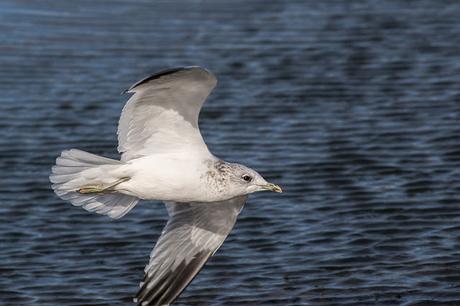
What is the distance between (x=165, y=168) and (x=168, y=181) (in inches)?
4.3

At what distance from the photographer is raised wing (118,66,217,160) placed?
8188 millimetres

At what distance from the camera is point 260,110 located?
13641 mm

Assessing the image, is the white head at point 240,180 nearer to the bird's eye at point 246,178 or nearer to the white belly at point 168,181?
the bird's eye at point 246,178

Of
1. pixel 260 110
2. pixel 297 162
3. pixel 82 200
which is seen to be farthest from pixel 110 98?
pixel 82 200

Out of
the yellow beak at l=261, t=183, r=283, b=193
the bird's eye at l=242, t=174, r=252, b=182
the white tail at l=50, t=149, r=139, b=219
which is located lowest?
the yellow beak at l=261, t=183, r=283, b=193

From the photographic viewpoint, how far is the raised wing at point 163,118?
26.9ft

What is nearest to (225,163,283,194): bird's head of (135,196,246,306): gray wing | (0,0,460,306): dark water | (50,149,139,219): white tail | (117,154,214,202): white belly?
(117,154,214,202): white belly

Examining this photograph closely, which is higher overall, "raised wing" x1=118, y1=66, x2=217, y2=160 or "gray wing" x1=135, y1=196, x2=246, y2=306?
"raised wing" x1=118, y1=66, x2=217, y2=160

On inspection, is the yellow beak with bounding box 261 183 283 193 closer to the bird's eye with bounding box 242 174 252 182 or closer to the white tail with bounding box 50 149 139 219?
the bird's eye with bounding box 242 174 252 182

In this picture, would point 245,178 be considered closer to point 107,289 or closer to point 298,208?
point 107,289

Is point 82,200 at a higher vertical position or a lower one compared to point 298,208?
higher

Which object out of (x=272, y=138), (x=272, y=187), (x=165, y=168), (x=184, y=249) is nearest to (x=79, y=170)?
(x=165, y=168)

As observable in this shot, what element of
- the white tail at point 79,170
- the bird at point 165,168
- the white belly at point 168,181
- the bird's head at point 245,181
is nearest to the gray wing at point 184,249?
the bird at point 165,168

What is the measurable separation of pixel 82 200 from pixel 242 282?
1722 mm
